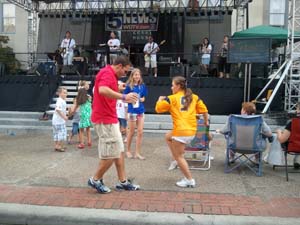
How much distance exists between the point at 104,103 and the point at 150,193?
1330 millimetres

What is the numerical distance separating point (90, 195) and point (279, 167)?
347cm

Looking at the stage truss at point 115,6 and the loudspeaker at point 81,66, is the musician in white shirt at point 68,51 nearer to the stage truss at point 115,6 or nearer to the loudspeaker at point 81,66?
the loudspeaker at point 81,66

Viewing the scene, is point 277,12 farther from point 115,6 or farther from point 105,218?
point 105,218

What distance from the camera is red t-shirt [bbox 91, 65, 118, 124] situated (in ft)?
17.8

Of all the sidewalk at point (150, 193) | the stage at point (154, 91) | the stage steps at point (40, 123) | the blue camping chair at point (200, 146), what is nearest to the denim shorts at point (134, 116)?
the sidewalk at point (150, 193)

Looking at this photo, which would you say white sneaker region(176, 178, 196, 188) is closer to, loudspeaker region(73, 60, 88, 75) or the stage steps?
the stage steps

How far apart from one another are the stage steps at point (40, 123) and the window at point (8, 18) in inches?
466

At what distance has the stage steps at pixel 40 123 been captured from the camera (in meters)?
11.3

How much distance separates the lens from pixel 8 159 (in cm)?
786

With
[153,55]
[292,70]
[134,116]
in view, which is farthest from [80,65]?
[134,116]

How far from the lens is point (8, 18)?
23.3 metres

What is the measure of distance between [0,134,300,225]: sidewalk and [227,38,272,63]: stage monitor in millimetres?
4369

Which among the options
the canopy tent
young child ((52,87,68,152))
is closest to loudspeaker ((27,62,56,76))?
young child ((52,87,68,152))

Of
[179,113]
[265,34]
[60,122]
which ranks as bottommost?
[60,122]
